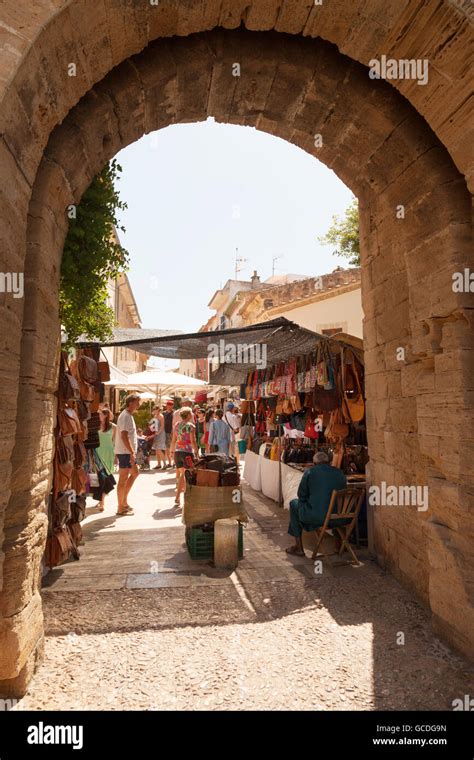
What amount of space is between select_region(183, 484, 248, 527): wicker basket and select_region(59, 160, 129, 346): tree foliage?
234cm

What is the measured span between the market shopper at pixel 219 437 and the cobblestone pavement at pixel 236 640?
448cm

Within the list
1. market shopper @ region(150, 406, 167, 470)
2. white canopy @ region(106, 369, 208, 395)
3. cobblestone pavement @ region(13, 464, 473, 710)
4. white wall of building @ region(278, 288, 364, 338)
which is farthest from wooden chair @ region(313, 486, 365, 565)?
white wall of building @ region(278, 288, 364, 338)

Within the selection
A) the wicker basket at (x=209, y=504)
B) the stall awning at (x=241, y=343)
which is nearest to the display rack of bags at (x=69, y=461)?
the stall awning at (x=241, y=343)

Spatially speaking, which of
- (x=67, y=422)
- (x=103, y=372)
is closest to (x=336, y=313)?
(x=103, y=372)

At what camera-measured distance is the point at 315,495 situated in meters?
→ 4.90

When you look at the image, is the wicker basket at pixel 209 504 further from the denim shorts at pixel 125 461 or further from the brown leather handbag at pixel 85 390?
the denim shorts at pixel 125 461

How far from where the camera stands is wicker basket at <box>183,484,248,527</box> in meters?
5.04

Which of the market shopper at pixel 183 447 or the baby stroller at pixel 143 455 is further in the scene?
the baby stroller at pixel 143 455

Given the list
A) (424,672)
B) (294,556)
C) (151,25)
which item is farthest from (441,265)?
(294,556)

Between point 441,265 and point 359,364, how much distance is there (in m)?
2.70

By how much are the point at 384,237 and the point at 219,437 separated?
5.96m

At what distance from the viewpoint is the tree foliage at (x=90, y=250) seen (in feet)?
12.1

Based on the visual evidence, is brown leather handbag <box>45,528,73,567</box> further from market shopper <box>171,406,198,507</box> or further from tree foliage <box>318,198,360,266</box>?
tree foliage <box>318,198,360,266</box>
